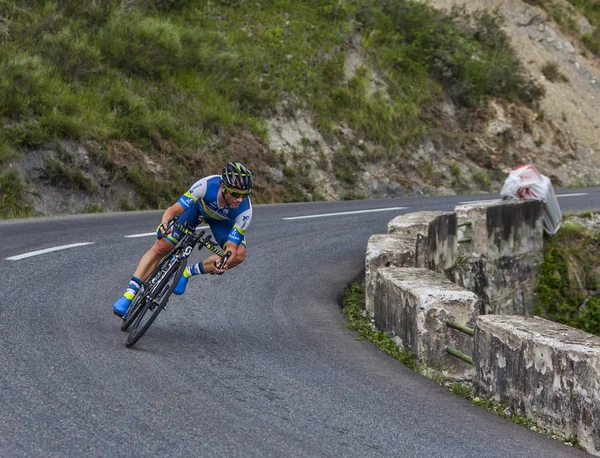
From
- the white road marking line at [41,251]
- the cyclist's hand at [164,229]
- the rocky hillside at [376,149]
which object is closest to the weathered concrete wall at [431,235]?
the cyclist's hand at [164,229]

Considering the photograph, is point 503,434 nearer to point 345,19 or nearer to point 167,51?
point 167,51

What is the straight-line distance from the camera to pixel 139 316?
7.36 m

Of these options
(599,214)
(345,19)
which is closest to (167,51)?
(345,19)

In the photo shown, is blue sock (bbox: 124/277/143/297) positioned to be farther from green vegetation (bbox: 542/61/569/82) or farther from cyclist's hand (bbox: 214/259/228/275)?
green vegetation (bbox: 542/61/569/82)

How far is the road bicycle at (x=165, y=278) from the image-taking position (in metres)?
7.44

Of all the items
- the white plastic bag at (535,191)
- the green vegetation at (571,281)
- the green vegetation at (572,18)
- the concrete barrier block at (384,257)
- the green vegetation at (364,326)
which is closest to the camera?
the green vegetation at (364,326)

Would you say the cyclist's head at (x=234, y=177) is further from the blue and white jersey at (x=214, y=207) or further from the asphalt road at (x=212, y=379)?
the asphalt road at (x=212, y=379)

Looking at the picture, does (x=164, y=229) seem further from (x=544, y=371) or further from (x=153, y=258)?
(x=544, y=371)

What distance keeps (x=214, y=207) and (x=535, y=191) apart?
9.73m

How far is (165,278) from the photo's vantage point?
7.47 metres

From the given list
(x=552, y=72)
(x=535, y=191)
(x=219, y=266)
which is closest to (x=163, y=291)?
(x=219, y=266)

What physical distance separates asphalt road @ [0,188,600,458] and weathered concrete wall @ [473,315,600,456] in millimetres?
195

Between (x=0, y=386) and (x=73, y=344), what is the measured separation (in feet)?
4.15

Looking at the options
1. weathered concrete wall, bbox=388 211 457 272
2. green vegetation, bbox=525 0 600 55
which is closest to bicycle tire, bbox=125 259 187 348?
weathered concrete wall, bbox=388 211 457 272
